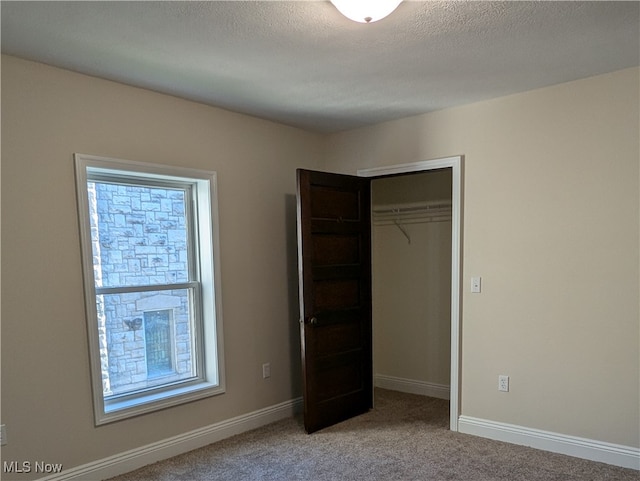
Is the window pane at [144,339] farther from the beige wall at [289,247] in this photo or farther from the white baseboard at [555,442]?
the white baseboard at [555,442]

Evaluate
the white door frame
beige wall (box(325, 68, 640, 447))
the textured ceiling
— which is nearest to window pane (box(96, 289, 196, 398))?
the textured ceiling

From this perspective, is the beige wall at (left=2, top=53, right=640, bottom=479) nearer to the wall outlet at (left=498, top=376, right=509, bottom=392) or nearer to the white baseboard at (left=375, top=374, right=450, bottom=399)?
the wall outlet at (left=498, top=376, right=509, bottom=392)

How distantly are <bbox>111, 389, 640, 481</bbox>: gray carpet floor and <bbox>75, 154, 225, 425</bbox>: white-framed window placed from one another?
0.44 m

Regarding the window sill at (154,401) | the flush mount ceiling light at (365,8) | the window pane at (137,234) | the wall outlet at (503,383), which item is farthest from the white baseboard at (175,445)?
the flush mount ceiling light at (365,8)

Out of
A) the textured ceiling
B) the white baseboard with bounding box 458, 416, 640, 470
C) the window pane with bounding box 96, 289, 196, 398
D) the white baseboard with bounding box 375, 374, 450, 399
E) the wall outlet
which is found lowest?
the white baseboard with bounding box 375, 374, 450, 399

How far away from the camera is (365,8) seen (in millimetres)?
1774

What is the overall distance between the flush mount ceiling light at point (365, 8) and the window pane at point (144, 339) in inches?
86.6

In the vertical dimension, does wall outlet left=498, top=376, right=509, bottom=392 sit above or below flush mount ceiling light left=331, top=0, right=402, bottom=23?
below

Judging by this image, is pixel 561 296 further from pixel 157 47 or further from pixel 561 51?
pixel 157 47

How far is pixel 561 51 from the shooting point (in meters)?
2.41

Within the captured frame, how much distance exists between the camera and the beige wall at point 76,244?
7.86 ft

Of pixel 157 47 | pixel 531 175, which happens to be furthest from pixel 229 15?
pixel 531 175

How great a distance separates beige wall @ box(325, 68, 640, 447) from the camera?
2.76 metres

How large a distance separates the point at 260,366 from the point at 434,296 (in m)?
1.81
